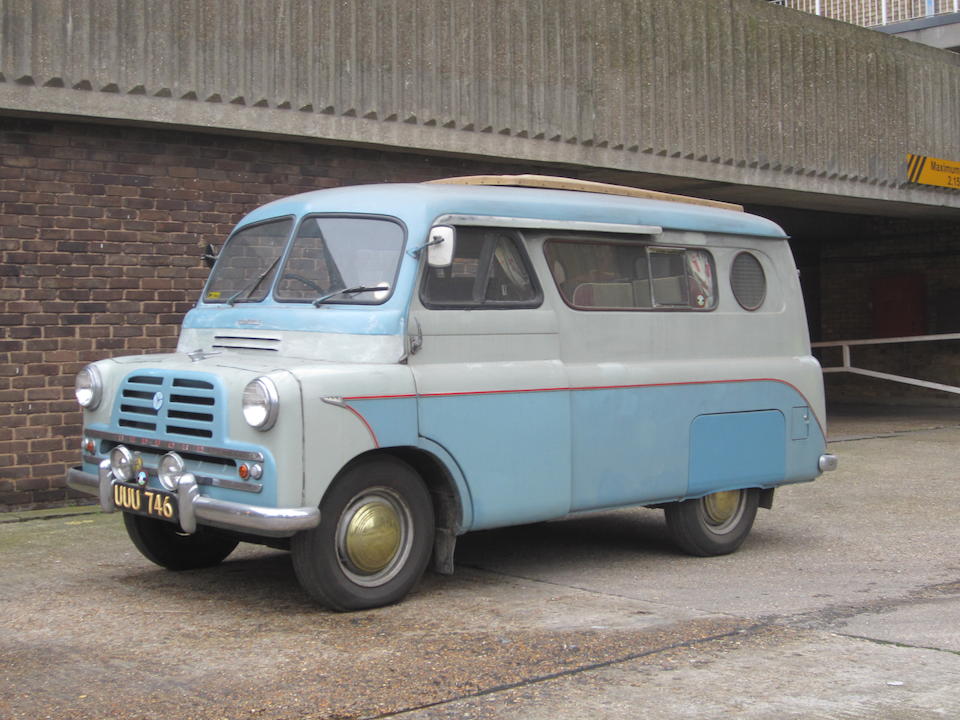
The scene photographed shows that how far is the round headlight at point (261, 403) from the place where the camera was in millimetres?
5461

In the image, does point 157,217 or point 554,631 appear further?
point 157,217

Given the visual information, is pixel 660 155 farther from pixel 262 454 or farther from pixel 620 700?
pixel 620 700

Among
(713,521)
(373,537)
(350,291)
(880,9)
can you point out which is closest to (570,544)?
(713,521)

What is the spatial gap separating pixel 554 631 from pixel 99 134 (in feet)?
19.2

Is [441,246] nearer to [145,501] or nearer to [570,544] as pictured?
[145,501]

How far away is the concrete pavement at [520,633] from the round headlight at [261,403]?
94 cm

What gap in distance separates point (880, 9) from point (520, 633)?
61.9 feet

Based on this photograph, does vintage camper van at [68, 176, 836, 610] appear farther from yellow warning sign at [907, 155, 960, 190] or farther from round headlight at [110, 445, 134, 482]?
yellow warning sign at [907, 155, 960, 190]

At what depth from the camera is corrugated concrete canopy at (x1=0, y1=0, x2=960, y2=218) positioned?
A: 9258mm

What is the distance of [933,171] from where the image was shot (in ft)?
54.3

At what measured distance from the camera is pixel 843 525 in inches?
344

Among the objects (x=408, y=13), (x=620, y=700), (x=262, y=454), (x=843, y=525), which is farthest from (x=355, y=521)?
(x=408, y=13)

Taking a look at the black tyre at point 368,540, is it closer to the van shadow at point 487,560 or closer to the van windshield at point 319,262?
the van shadow at point 487,560

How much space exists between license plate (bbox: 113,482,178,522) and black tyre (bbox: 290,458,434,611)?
63 cm
